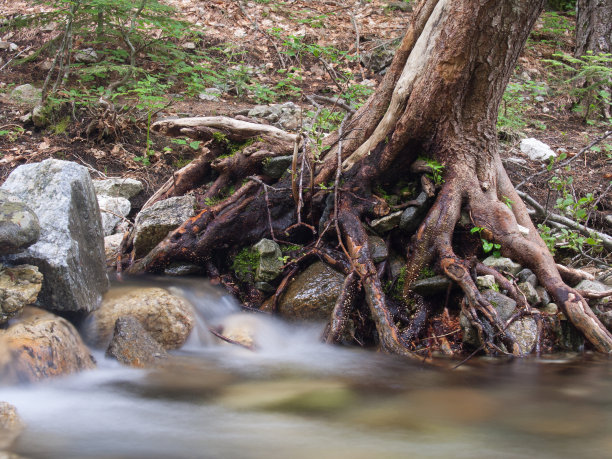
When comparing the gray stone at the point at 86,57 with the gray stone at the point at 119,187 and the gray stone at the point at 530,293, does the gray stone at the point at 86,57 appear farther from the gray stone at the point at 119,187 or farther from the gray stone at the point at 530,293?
the gray stone at the point at 530,293

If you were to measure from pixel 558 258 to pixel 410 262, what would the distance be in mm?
2183

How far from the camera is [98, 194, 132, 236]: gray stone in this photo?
6.34 m

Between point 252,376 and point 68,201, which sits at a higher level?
point 68,201

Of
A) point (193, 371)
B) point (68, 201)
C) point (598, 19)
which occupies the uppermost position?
point (598, 19)

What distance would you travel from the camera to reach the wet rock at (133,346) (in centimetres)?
345

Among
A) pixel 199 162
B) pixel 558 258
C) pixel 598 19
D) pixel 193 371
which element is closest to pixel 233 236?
pixel 199 162

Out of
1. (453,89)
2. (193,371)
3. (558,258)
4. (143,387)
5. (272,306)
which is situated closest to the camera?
(143,387)

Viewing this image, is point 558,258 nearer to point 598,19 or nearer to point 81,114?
point 598,19

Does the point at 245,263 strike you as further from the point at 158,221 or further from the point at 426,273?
the point at 426,273

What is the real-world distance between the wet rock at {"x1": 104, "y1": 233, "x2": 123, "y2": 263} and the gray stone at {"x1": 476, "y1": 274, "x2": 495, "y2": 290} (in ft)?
12.3

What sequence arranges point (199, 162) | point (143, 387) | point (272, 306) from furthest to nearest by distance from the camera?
point (199, 162) < point (272, 306) < point (143, 387)

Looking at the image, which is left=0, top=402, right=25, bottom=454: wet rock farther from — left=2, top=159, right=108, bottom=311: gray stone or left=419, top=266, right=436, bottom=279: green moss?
left=419, top=266, right=436, bottom=279: green moss

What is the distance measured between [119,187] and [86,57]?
4.03m

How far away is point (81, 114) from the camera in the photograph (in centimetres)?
820
